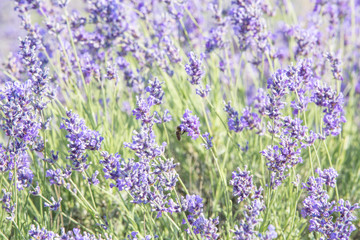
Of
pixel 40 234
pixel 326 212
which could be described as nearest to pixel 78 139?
pixel 40 234

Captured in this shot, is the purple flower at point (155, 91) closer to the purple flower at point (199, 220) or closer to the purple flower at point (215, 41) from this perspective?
the purple flower at point (199, 220)

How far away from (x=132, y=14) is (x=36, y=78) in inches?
74.4

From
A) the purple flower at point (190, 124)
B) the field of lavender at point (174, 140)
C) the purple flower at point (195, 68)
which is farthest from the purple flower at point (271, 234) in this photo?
the purple flower at point (195, 68)

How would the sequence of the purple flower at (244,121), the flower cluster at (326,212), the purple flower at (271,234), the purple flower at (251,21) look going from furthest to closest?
the purple flower at (251,21)
the purple flower at (244,121)
the flower cluster at (326,212)
the purple flower at (271,234)

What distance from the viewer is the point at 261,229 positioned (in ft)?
5.89

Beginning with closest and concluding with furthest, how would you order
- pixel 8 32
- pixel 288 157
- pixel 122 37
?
1. pixel 288 157
2. pixel 122 37
3. pixel 8 32

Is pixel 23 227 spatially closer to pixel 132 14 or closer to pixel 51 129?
pixel 51 129

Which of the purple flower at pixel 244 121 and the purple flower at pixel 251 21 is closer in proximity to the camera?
the purple flower at pixel 244 121

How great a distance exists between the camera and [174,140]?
110 inches

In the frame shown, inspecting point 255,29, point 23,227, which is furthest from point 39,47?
point 255,29

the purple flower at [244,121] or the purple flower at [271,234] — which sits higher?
the purple flower at [244,121]

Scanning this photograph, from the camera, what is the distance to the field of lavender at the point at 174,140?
→ 160 cm

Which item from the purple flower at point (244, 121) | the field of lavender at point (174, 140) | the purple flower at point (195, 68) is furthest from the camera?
the purple flower at point (244, 121)

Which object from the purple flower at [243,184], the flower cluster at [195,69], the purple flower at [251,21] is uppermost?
the purple flower at [251,21]
